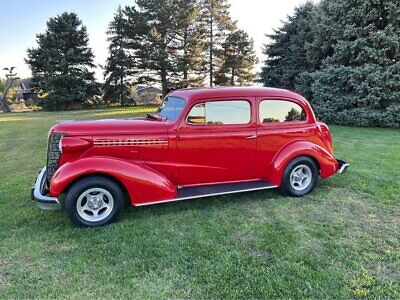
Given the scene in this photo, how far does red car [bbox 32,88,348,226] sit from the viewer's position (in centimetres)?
368

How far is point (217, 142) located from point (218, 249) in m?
1.63

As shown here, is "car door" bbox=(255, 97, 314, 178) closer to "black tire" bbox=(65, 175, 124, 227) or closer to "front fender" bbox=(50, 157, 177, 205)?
"front fender" bbox=(50, 157, 177, 205)

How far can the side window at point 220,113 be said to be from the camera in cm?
423

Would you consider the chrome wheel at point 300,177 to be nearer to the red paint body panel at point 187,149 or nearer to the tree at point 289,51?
the red paint body panel at point 187,149

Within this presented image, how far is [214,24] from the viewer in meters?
31.9

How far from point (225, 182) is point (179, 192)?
29.4 inches

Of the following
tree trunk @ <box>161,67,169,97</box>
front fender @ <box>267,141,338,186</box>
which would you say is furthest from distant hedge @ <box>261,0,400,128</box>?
tree trunk @ <box>161,67,169,97</box>

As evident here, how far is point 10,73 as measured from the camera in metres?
29.1

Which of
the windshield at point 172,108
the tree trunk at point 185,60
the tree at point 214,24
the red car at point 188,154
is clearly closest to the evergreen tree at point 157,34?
the tree trunk at point 185,60

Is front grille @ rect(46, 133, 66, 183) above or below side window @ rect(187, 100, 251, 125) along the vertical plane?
below

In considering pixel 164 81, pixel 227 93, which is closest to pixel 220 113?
pixel 227 93

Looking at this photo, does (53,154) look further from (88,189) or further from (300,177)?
(300,177)

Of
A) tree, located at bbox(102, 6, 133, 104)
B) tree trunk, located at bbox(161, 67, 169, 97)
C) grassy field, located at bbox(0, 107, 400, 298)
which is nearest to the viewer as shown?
grassy field, located at bbox(0, 107, 400, 298)

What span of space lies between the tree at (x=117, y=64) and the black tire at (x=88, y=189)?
2791 centimetres
